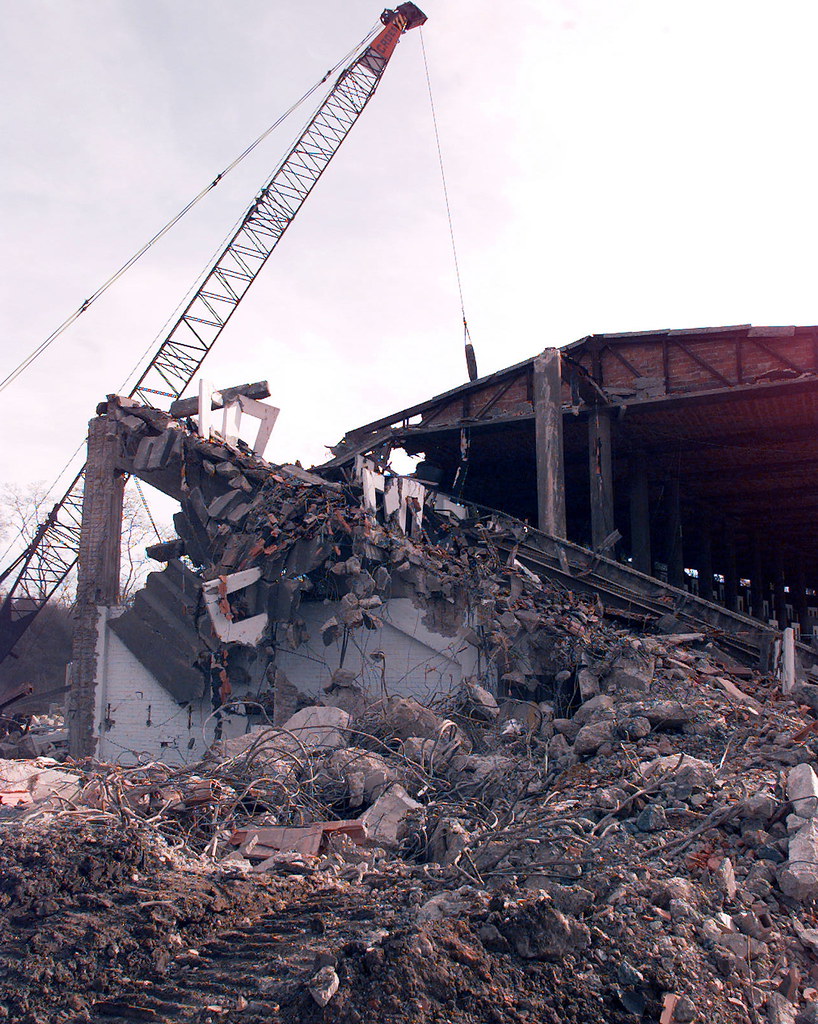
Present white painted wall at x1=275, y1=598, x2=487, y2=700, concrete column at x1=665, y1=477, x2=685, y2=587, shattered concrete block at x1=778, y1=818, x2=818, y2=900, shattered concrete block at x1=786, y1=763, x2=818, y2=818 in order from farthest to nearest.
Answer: concrete column at x1=665, y1=477, x2=685, y2=587 < white painted wall at x1=275, y1=598, x2=487, y2=700 < shattered concrete block at x1=786, y1=763, x2=818, y2=818 < shattered concrete block at x1=778, y1=818, x2=818, y2=900

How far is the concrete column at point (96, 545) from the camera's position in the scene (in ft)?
46.4

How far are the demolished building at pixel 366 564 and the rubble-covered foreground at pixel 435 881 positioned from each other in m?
3.07

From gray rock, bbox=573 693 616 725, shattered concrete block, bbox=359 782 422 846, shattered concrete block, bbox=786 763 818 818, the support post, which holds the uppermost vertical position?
shattered concrete block, bbox=786 763 818 818

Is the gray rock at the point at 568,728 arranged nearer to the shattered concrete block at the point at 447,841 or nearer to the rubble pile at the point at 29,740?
the shattered concrete block at the point at 447,841

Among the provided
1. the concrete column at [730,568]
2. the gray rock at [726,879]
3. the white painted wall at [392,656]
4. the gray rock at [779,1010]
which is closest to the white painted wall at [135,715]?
the white painted wall at [392,656]

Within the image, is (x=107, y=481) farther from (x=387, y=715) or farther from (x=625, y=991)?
(x=625, y=991)

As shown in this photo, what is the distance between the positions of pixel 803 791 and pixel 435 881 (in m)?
2.30

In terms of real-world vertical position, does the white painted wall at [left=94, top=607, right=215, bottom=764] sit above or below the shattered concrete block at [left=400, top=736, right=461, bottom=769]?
below

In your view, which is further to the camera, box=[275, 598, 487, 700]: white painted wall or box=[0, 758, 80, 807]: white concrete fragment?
box=[275, 598, 487, 700]: white painted wall

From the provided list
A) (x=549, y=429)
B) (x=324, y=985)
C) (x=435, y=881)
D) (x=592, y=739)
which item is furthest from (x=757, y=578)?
(x=324, y=985)

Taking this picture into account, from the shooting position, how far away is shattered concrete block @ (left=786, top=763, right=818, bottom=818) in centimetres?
479

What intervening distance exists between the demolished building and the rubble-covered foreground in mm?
3072

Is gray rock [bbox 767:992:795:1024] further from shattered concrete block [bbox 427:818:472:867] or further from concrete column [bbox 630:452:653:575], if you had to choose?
concrete column [bbox 630:452:653:575]

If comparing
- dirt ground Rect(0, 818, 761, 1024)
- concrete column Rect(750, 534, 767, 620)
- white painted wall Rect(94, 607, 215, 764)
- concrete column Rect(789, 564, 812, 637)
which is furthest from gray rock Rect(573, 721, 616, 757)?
concrete column Rect(789, 564, 812, 637)
